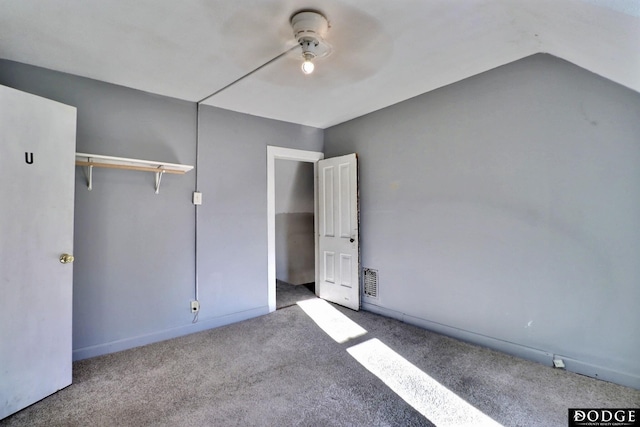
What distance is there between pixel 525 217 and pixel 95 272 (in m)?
A: 3.72

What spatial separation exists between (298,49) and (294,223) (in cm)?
381

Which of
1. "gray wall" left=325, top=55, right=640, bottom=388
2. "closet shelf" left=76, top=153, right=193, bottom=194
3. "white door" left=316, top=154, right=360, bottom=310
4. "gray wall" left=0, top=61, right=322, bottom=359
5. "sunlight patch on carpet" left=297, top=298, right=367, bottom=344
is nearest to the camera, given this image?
"gray wall" left=325, top=55, right=640, bottom=388

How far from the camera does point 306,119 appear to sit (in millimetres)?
3848

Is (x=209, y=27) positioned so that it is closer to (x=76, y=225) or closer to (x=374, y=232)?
(x=76, y=225)

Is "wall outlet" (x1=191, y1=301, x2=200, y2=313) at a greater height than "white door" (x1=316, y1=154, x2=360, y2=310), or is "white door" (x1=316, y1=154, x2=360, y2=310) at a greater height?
"white door" (x1=316, y1=154, x2=360, y2=310)

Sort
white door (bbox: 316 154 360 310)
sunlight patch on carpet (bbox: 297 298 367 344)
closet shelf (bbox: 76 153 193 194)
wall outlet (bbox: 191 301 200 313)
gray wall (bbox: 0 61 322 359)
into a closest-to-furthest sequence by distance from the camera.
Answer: closet shelf (bbox: 76 153 193 194) → gray wall (bbox: 0 61 322 359) → sunlight patch on carpet (bbox: 297 298 367 344) → wall outlet (bbox: 191 301 200 313) → white door (bbox: 316 154 360 310)

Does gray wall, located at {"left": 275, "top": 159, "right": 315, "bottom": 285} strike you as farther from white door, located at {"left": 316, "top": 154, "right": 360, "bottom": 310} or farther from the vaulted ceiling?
the vaulted ceiling

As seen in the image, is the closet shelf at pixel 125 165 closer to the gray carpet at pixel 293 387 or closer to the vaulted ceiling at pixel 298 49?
the vaulted ceiling at pixel 298 49

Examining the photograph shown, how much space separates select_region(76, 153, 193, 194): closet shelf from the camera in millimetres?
2469

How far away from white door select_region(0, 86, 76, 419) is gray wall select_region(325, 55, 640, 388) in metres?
2.98

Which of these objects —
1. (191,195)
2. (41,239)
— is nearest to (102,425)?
(41,239)

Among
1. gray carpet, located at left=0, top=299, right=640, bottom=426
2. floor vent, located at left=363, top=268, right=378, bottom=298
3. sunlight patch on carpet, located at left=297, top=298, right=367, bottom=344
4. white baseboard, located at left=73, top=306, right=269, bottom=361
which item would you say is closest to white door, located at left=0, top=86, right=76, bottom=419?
gray carpet, located at left=0, top=299, right=640, bottom=426

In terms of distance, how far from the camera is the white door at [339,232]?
3752 mm

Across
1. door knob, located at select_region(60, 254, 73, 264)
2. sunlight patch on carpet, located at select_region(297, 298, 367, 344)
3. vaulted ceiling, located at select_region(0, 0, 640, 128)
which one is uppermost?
vaulted ceiling, located at select_region(0, 0, 640, 128)
